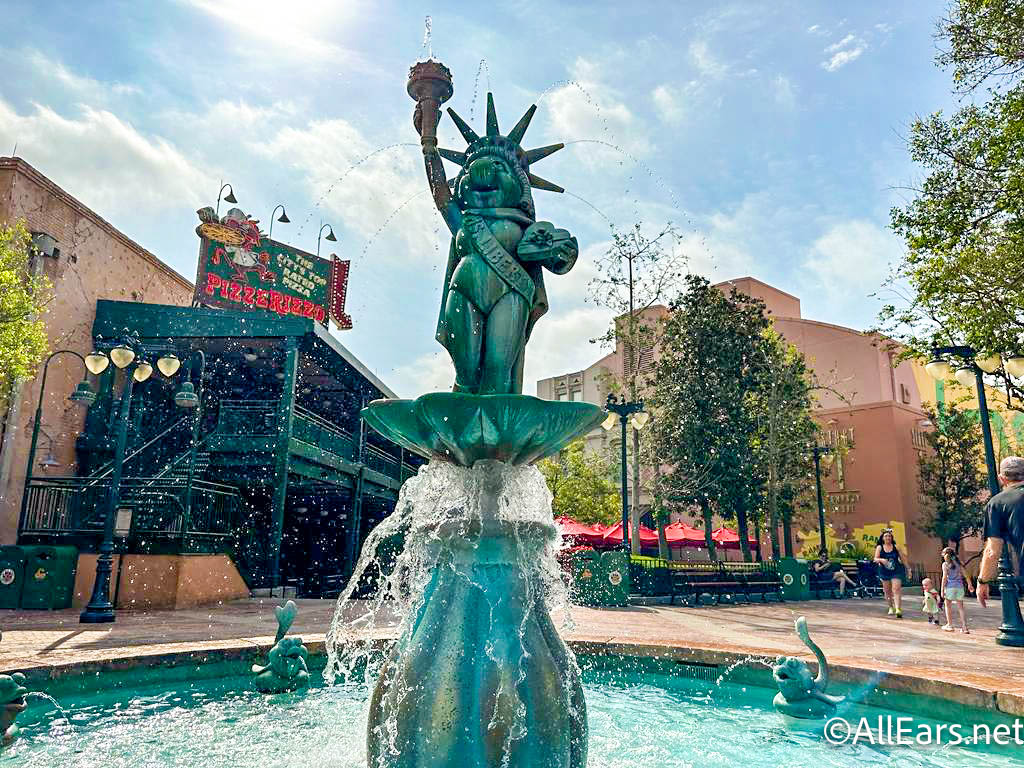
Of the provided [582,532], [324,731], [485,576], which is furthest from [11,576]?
[582,532]

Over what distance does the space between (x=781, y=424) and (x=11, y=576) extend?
24749 mm

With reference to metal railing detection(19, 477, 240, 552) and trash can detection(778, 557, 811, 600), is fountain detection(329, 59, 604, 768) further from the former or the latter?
trash can detection(778, 557, 811, 600)

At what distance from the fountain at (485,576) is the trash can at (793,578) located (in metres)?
18.1

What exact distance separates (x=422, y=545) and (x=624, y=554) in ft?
42.1

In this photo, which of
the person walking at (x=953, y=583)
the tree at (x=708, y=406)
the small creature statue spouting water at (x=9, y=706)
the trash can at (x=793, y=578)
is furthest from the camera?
the tree at (x=708, y=406)

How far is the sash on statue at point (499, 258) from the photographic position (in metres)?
3.95

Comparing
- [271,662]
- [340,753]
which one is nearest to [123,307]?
[271,662]

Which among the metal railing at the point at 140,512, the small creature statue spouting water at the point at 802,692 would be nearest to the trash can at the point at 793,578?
the metal railing at the point at 140,512

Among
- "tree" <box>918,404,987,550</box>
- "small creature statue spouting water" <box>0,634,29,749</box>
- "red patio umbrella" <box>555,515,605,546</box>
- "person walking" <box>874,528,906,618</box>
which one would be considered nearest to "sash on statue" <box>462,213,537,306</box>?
"small creature statue spouting water" <box>0,634,29,749</box>

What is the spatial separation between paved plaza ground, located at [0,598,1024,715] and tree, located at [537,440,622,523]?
2023 cm

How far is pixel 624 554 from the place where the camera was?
15359mm

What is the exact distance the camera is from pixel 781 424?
1069 inches

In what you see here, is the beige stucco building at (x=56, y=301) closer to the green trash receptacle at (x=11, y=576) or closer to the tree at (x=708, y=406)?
the green trash receptacle at (x=11, y=576)

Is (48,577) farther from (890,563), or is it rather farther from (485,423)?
(890,563)
